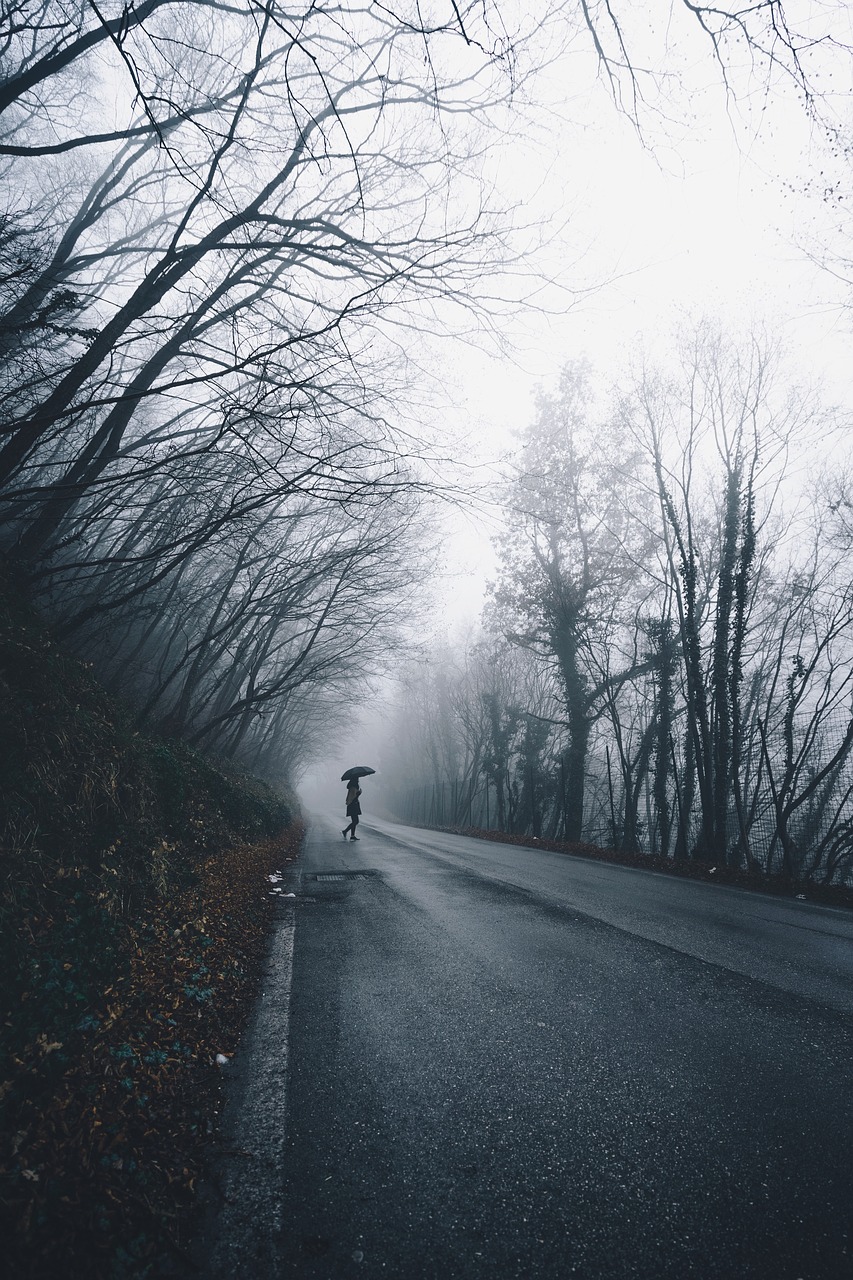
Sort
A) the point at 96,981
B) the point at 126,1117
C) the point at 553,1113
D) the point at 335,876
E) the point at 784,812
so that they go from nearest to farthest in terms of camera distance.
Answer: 1. the point at 126,1117
2. the point at 553,1113
3. the point at 96,981
4. the point at 335,876
5. the point at 784,812

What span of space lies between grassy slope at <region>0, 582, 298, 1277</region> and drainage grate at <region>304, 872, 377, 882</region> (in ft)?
8.02

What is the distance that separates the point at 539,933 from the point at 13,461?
6.97 m

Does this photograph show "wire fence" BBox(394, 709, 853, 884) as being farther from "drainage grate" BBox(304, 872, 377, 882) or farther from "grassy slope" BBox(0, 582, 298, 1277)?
"grassy slope" BBox(0, 582, 298, 1277)

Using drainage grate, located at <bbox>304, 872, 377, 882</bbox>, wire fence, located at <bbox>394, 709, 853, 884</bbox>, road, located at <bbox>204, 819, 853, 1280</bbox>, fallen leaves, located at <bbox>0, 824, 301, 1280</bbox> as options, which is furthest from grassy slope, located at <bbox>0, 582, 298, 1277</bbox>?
wire fence, located at <bbox>394, 709, 853, 884</bbox>

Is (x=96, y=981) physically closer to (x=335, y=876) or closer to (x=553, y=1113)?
(x=553, y=1113)

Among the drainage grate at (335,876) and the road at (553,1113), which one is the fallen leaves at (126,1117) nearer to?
the road at (553,1113)

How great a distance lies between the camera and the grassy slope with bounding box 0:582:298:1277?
1.52 metres

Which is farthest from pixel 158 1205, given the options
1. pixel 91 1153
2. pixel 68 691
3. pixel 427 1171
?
pixel 68 691

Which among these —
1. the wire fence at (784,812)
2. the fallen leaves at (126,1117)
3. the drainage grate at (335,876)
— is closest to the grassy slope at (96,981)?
the fallen leaves at (126,1117)

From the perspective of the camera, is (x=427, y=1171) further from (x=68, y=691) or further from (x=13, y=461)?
(x=13, y=461)

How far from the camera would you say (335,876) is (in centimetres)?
780

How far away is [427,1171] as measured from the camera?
5.79ft

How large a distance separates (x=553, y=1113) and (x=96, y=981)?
2236mm

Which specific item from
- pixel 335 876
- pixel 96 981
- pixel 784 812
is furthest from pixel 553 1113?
pixel 784 812
